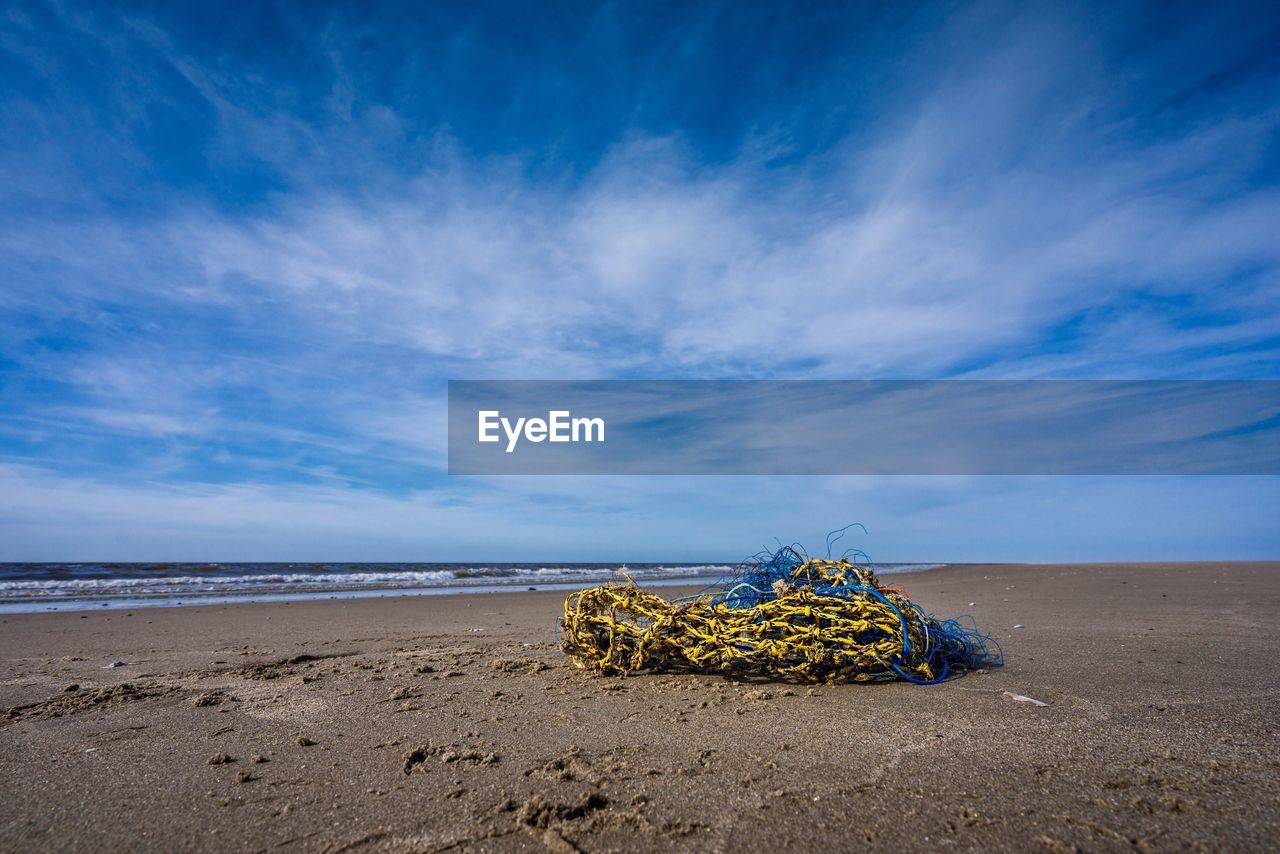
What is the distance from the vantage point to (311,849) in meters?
2.20

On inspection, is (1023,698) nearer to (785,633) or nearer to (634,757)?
(785,633)

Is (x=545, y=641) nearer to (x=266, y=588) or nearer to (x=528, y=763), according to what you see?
(x=528, y=763)

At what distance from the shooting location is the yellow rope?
423cm

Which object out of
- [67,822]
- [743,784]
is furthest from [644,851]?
[67,822]

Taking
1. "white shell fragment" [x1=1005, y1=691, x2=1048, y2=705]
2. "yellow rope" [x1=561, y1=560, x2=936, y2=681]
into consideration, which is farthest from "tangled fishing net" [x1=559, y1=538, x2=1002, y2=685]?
"white shell fragment" [x1=1005, y1=691, x2=1048, y2=705]

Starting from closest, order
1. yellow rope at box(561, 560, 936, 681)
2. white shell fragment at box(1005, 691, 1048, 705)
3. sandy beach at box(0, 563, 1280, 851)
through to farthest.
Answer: sandy beach at box(0, 563, 1280, 851)
white shell fragment at box(1005, 691, 1048, 705)
yellow rope at box(561, 560, 936, 681)

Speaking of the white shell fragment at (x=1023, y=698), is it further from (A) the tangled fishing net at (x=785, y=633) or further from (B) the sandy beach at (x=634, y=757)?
(A) the tangled fishing net at (x=785, y=633)

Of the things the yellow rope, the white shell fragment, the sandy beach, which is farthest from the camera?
the yellow rope

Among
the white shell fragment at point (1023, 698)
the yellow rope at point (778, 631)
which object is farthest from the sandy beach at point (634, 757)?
the yellow rope at point (778, 631)

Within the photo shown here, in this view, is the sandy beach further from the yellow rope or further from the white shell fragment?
the yellow rope

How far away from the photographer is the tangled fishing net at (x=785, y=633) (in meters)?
4.23

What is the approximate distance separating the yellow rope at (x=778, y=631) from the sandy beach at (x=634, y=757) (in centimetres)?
18

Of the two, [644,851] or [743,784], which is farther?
[743,784]

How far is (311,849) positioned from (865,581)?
12.7 feet
